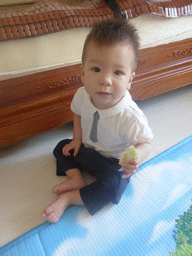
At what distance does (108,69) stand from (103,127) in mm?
189

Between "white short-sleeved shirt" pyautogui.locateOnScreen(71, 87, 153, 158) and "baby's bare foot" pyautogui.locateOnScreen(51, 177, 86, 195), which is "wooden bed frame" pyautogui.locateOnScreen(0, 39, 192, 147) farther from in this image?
"baby's bare foot" pyautogui.locateOnScreen(51, 177, 86, 195)

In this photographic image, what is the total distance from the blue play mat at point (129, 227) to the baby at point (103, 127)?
0.04 m

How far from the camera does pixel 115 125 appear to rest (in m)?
0.61

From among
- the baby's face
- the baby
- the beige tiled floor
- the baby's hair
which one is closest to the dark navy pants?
the baby

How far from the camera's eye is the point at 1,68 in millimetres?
665

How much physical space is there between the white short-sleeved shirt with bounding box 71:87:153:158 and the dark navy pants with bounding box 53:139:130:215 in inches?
1.3

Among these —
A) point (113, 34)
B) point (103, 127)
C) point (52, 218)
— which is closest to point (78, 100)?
point (103, 127)

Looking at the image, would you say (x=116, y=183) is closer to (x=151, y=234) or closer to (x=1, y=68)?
(x=151, y=234)

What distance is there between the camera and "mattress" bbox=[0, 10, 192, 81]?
2.19 feet

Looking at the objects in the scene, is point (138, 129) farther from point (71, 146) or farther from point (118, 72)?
point (71, 146)

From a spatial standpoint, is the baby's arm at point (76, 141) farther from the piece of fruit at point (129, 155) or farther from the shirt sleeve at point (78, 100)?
the piece of fruit at point (129, 155)

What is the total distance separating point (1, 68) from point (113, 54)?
1.29ft

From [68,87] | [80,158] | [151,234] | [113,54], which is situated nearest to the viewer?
[113,54]

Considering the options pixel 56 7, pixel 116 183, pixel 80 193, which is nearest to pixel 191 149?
pixel 116 183
